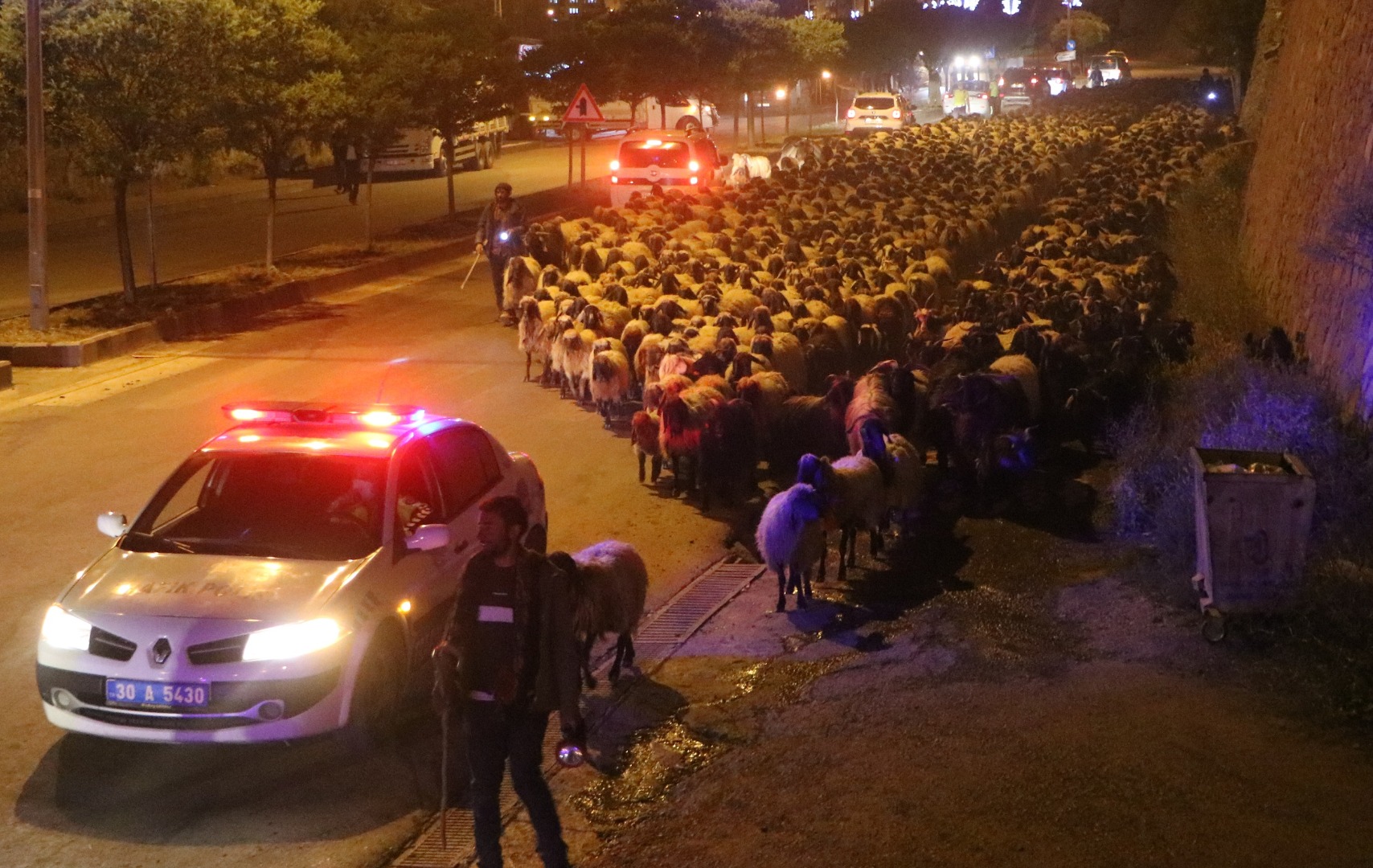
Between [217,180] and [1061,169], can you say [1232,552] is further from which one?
[217,180]

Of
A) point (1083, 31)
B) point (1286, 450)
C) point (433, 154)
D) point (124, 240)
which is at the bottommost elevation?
point (1286, 450)

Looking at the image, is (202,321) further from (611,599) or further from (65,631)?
(65,631)

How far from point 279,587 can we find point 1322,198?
11.9 metres

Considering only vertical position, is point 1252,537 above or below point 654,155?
below

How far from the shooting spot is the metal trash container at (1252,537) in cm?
766

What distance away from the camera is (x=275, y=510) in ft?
25.1

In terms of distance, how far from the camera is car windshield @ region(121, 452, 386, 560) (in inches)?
288

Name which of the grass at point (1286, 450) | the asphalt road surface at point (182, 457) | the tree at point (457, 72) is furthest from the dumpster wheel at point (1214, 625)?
the tree at point (457, 72)

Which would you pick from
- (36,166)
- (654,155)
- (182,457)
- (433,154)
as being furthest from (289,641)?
(433,154)

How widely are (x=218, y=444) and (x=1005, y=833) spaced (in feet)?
14.3

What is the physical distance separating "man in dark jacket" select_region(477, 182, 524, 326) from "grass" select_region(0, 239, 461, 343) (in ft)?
12.2

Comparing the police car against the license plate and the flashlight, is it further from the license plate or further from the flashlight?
the flashlight

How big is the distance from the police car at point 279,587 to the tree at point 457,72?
67.9 ft

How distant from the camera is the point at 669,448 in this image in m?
12.3
